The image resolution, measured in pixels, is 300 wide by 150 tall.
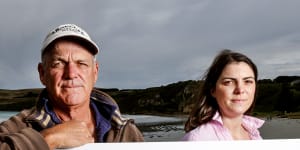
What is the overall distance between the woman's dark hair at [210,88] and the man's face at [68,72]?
2.31 ft

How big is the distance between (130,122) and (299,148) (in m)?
0.75

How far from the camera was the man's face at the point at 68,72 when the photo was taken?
80.7 inches

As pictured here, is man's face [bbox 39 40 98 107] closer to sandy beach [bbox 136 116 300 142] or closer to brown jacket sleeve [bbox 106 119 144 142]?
brown jacket sleeve [bbox 106 119 144 142]

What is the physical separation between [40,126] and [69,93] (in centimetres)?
17

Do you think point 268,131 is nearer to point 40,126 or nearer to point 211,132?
point 211,132

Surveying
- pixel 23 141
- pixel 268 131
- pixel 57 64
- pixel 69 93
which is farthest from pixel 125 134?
pixel 268 131

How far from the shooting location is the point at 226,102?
2447 millimetres

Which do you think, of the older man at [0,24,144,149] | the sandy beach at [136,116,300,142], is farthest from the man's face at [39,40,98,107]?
the sandy beach at [136,116,300,142]

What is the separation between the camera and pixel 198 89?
108 inches

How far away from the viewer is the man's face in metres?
2.05

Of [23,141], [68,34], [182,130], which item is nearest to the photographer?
[23,141]

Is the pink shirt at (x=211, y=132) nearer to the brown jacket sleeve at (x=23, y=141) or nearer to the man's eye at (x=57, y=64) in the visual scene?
the man's eye at (x=57, y=64)

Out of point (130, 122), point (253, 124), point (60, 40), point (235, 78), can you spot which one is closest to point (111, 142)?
point (130, 122)

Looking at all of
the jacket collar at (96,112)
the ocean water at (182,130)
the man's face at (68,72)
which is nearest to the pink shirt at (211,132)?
the jacket collar at (96,112)
